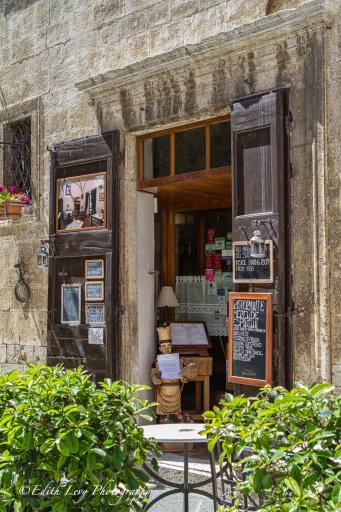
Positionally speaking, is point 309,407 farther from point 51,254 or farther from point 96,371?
point 51,254

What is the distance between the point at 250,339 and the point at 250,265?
0.63m

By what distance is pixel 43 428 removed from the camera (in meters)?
3.20

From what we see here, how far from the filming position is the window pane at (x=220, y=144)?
22.6 feet

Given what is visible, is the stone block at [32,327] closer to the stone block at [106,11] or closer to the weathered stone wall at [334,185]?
the stone block at [106,11]

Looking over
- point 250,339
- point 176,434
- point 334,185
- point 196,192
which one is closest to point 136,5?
point 196,192

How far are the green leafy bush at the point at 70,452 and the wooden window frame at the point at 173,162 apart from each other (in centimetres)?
392

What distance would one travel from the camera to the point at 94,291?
7504 millimetres

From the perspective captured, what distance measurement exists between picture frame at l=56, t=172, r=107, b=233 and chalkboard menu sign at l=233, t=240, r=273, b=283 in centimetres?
173

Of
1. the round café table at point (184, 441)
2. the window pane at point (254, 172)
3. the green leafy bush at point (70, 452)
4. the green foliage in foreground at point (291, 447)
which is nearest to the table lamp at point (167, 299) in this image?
the window pane at point (254, 172)

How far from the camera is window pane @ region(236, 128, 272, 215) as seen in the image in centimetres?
613

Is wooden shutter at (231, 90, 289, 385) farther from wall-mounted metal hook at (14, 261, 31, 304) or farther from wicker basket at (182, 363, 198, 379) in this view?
wall-mounted metal hook at (14, 261, 31, 304)

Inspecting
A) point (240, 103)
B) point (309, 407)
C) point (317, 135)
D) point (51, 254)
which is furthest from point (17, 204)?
point (309, 407)

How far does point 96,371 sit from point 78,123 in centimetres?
272

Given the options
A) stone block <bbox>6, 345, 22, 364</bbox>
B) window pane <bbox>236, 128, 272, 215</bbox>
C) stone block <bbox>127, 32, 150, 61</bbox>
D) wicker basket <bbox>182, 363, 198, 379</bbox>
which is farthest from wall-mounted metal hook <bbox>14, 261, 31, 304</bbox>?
window pane <bbox>236, 128, 272, 215</bbox>
